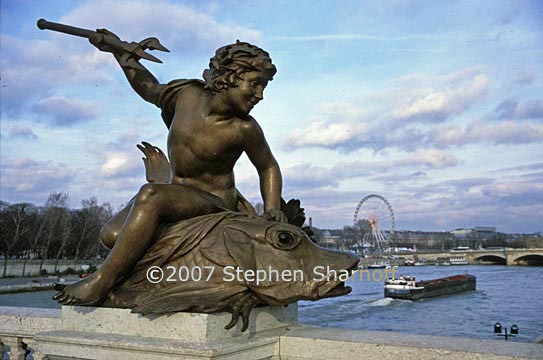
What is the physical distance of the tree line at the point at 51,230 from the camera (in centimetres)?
4141

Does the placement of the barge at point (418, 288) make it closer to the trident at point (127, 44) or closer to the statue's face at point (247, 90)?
the trident at point (127, 44)

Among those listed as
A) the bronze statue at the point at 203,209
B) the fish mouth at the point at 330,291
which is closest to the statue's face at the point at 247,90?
the bronze statue at the point at 203,209

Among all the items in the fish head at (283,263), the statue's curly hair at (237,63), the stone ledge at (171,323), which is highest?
the statue's curly hair at (237,63)

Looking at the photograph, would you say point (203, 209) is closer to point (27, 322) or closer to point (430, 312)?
point (27, 322)

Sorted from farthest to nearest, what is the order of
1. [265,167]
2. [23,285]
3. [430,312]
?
[23,285] < [430,312] < [265,167]

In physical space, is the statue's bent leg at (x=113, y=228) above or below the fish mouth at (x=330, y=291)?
above

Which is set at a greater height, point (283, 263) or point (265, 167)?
point (265, 167)

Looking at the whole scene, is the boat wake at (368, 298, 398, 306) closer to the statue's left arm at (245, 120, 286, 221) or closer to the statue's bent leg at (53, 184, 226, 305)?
the statue's left arm at (245, 120, 286, 221)

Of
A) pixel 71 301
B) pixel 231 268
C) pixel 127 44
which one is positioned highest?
pixel 127 44

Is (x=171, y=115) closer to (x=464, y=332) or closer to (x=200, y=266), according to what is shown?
(x=200, y=266)

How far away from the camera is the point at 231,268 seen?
3262 mm

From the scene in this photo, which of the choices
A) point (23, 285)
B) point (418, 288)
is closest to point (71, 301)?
point (418, 288)

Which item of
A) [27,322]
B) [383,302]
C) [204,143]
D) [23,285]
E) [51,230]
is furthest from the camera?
[51,230]

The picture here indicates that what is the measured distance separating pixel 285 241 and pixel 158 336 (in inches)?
37.4
